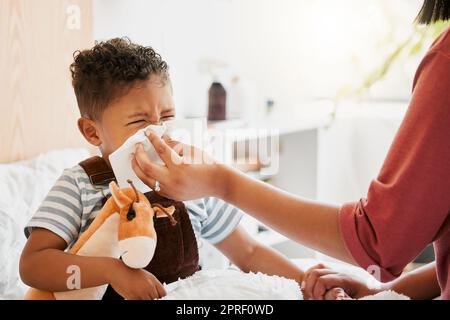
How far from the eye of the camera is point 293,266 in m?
0.83

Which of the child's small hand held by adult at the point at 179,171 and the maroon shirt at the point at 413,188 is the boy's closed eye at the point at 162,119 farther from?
the maroon shirt at the point at 413,188

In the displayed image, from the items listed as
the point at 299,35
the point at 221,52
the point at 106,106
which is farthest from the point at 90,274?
the point at 299,35

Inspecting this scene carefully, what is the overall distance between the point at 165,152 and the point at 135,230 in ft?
0.33

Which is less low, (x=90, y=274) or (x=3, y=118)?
(x=3, y=118)

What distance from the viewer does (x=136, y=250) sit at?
0.58 meters

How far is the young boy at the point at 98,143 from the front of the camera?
0.66 m

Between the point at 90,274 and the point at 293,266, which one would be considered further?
the point at 293,266

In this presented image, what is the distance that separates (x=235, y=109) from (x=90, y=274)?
3.15 ft

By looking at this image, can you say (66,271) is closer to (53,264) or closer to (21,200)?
(53,264)

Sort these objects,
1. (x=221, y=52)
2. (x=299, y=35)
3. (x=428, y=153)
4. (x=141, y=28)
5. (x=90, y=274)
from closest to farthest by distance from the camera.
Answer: (x=428, y=153) < (x=90, y=274) < (x=141, y=28) < (x=221, y=52) < (x=299, y=35)

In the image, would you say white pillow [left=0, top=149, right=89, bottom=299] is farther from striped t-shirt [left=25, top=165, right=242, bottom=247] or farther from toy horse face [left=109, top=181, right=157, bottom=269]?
toy horse face [left=109, top=181, right=157, bottom=269]

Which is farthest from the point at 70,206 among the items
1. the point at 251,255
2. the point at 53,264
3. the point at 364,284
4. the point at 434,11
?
the point at 434,11

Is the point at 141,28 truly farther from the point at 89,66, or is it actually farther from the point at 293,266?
the point at 293,266

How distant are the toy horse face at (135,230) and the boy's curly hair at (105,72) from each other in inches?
6.3
